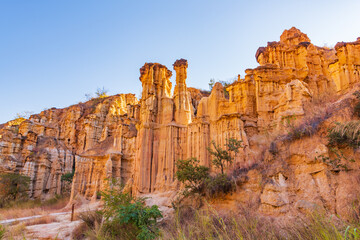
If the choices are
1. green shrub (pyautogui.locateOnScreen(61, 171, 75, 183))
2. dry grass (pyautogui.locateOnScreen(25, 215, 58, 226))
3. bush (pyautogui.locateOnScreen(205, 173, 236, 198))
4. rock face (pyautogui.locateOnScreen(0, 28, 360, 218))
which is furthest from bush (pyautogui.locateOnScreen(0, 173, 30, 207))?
bush (pyautogui.locateOnScreen(205, 173, 236, 198))

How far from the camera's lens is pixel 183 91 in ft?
74.5

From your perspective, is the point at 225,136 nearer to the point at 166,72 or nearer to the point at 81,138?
the point at 166,72

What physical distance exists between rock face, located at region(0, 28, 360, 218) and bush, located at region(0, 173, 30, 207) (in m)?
1.43

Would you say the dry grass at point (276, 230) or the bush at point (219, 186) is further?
the bush at point (219, 186)

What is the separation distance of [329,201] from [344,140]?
2.34 meters

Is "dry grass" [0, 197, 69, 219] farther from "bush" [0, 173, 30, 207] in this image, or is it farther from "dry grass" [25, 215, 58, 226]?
"dry grass" [25, 215, 58, 226]

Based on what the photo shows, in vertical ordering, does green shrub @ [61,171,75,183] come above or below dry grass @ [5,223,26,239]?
above

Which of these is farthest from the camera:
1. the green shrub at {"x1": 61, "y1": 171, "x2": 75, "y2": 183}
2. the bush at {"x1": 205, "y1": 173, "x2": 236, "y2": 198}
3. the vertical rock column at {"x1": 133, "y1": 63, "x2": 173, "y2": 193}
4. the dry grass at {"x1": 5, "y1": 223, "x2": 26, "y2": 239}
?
the green shrub at {"x1": 61, "y1": 171, "x2": 75, "y2": 183}

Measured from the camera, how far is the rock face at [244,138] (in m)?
9.58

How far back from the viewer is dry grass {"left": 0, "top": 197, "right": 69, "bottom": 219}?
2103 centimetres

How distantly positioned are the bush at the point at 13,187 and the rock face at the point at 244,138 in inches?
56.2

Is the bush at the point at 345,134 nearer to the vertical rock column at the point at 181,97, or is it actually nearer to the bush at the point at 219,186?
the bush at the point at 219,186

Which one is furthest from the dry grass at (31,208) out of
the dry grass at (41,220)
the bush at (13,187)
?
the dry grass at (41,220)

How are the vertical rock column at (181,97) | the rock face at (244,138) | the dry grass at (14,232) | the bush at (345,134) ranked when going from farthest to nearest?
the vertical rock column at (181,97), the rock face at (244,138), the bush at (345,134), the dry grass at (14,232)
